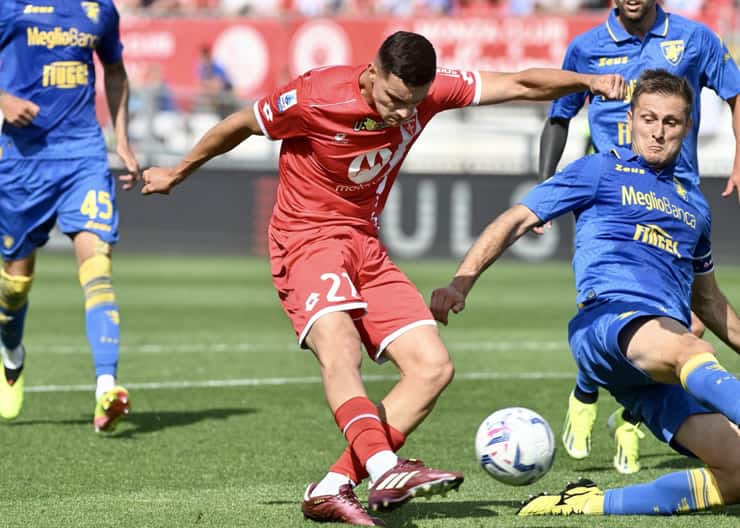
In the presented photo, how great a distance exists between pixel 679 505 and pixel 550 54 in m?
17.3

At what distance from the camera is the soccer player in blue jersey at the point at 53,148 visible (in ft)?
26.4

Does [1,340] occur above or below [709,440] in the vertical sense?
below

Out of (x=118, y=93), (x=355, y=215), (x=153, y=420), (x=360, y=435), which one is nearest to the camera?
(x=360, y=435)

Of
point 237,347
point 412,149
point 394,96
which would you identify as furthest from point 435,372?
point 412,149

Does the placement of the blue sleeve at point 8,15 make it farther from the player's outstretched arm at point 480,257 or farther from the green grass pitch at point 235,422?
the player's outstretched arm at point 480,257

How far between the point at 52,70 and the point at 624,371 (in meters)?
4.36

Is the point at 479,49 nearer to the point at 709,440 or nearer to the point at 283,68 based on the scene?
the point at 283,68

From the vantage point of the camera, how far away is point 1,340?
873 centimetres

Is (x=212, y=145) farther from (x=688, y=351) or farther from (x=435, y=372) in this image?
(x=688, y=351)

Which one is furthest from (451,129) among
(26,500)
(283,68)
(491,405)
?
(26,500)

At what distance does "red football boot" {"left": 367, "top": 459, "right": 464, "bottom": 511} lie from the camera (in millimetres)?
4727

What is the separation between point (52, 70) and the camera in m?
8.21

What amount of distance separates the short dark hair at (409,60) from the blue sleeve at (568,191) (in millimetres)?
672

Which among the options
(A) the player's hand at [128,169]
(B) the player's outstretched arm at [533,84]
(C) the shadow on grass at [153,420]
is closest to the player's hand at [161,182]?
(B) the player's outstretched arm at [533,84]
